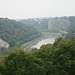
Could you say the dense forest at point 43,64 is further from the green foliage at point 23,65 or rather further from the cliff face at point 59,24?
the cliff face at point 59,24

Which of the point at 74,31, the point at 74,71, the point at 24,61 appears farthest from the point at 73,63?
the point at 74,31

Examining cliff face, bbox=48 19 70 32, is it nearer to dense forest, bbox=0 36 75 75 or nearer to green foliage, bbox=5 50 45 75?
dense forest, bbox=0 36 75 75

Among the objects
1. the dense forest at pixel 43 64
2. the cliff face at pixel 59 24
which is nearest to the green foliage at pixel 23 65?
the dense forest at pixel 43 64

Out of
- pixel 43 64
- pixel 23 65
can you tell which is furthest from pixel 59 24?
pixel 23 65

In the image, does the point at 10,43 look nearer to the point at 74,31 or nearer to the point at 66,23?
the point at 74,31

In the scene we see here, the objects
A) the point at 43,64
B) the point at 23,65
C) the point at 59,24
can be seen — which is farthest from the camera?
the point at 59,24

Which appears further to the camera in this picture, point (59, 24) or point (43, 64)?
point (59, 24)

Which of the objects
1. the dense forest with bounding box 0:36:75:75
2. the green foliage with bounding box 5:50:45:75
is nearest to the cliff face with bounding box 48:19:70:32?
the dense forest with bounding box 0:36:75:75

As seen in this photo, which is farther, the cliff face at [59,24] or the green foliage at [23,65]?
the cliff face at [59,24]

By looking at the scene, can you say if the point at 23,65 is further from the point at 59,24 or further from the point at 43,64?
the point at 59,24

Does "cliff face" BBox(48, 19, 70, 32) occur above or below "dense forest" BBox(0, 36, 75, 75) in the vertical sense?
above

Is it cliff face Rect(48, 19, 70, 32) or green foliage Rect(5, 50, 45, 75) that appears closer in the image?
green foliage Rect(5, 50, 45, 75)
